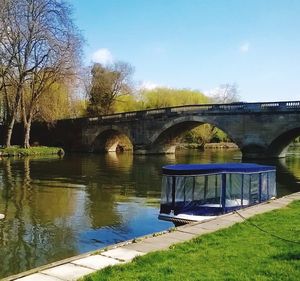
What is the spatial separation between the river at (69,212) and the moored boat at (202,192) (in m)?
0.81

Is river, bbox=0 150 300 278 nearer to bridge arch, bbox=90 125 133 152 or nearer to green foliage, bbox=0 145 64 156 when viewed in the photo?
green foliage, bbox=0 145 64 156

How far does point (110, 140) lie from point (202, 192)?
44.7 metres

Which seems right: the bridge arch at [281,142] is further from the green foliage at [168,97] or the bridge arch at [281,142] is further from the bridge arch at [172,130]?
the green foliage at [168,97]

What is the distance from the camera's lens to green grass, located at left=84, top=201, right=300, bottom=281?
6.62 meters

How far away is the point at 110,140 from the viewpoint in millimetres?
58469

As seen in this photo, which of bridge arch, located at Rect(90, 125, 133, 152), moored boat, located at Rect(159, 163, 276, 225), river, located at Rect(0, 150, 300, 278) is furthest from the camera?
bridge arch, located at Rect(90, 125, 133, 152)

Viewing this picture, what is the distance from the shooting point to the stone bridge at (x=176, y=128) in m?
41.8

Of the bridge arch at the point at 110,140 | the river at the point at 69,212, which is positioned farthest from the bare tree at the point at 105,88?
the river at the point at 69,212

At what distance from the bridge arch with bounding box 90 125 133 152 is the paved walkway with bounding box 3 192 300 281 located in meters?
41.7

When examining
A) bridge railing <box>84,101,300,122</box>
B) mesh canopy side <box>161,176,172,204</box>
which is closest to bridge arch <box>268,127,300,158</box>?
bridge railing <box>84,101,300,122</box>

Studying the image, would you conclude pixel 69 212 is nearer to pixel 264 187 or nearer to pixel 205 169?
pixel 205 169

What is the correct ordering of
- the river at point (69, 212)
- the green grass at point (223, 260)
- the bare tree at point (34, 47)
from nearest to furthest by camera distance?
the green grass at point (223, 260) < the river at point (69, 212) < the bare tree at point (34, 47)

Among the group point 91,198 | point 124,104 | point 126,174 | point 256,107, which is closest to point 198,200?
point 91,198

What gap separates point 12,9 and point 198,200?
99.9 feet
